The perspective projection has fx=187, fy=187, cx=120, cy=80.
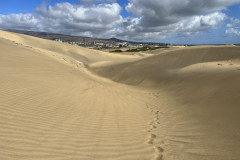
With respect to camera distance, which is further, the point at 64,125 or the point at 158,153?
the point at 64,125

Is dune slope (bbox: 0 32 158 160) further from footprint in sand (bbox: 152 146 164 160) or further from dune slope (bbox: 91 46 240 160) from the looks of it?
dune slope (bbox: 91 46 240 160)

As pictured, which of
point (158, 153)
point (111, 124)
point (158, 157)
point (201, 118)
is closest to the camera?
point (158, 157)

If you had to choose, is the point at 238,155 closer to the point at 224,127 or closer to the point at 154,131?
the point at 224,127

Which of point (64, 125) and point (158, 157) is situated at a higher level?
point (64, 125)

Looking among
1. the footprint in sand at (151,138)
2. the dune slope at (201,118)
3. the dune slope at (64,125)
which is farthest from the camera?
the footprint in sand at (151,138)

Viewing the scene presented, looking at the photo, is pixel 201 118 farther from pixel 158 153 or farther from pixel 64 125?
pixel 64 125

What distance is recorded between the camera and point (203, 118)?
561 centimetres

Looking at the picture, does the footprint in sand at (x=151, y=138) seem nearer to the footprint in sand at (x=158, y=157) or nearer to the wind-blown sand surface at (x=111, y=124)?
the wind-blown sand surface at (x=111, y=124)

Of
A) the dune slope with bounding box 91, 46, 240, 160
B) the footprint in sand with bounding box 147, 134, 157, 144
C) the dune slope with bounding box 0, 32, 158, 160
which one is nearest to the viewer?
the dune slope with bounding box 0, 32, 158, 160

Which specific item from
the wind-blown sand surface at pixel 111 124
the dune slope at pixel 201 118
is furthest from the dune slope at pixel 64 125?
the dune slope at pixel 201 118

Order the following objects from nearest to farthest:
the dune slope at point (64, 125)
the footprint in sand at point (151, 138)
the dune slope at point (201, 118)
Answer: the dune slope at point (64, 125) < the dune slope at point (201, 118) < the footprint in sand at point (151, 138)

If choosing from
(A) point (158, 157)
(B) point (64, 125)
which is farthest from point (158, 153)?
(B) point (64, 125)

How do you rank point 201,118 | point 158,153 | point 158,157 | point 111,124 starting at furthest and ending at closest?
point 201,118, point 111,124, point 158,153, point 158,157

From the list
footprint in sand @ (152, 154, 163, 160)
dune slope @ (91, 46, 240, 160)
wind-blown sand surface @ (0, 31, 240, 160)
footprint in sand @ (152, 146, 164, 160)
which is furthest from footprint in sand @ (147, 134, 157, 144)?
footprint in sand @ (152, 154, 163, 160)
